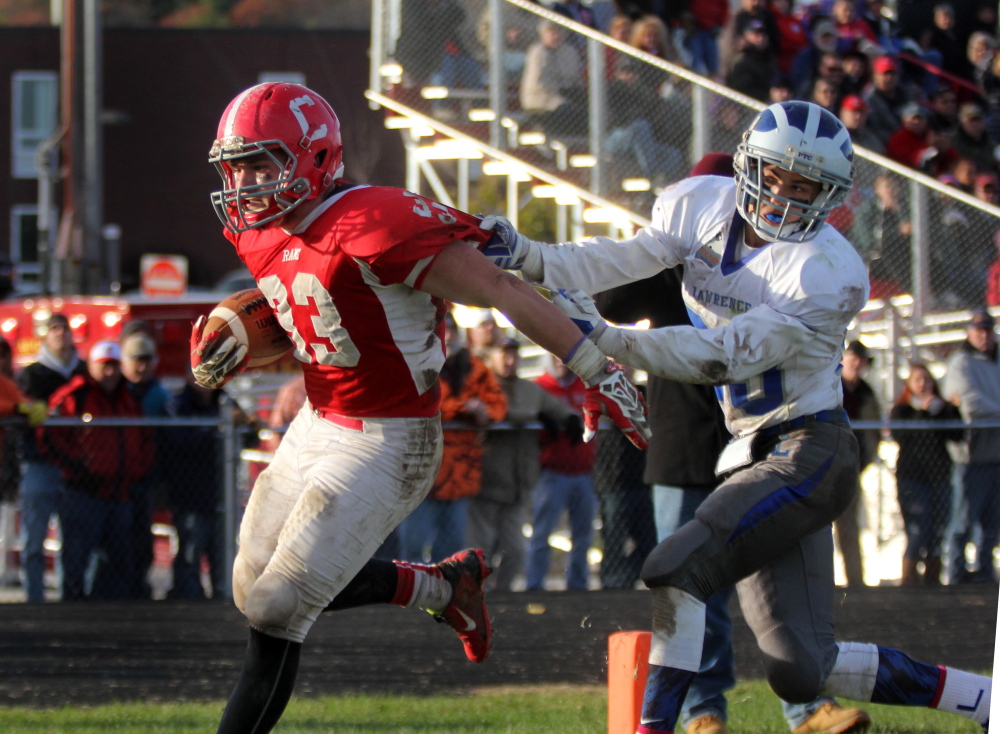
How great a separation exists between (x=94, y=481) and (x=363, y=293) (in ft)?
15.5

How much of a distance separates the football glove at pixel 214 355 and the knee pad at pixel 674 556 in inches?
56.3

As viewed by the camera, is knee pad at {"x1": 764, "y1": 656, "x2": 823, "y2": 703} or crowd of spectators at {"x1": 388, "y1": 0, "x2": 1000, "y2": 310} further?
crowd of spectators at {"x1": 388, "y1": 0, "x2": 1000, "y2": 310}

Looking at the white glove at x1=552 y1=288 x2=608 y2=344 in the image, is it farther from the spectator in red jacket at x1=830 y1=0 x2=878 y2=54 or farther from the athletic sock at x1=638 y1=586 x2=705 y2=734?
the spectator in red jacket at x1=830 y1=0 x2=878 y2=54

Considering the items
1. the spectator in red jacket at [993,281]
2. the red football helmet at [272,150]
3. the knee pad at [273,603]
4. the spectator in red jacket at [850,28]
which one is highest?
the spectator in red jacket at [850,28]

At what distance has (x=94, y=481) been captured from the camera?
8039 millimetres

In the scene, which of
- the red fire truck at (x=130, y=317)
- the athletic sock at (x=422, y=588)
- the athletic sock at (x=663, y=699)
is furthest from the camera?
the red fire truck at (x=130, y=317)

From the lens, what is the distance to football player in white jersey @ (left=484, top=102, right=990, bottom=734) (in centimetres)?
374

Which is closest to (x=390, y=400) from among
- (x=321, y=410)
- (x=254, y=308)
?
(x=321, y=410)

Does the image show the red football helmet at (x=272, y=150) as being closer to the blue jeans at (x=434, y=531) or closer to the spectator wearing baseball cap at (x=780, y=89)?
the blue jeans at (x=434, y=531)

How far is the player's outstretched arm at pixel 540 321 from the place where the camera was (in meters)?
3.73

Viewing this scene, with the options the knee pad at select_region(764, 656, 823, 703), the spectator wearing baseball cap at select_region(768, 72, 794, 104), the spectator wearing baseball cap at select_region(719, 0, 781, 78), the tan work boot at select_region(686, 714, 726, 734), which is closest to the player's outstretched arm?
the knee pad at select_region(764, 656, 823, 703)

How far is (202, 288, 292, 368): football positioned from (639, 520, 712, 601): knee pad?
140 centimetres

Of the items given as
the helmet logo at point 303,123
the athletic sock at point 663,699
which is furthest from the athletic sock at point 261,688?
the helmet logo at point 303,123

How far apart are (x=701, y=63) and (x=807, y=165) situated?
814 cm
